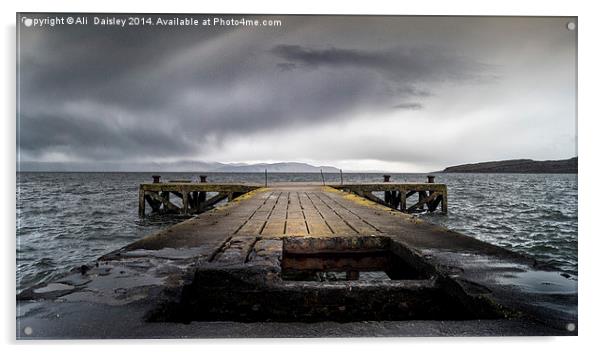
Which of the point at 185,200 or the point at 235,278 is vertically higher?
the point at 235,278

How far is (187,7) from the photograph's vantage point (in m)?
3.53

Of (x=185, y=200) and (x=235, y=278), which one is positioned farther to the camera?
(x=185, y=200)

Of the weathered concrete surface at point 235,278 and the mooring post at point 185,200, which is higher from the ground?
the weathered concrete surface at point 235,278

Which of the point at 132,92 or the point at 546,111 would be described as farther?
the point at 132,92

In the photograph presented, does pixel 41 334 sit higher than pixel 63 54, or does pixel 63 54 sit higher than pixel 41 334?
pixel 63 54

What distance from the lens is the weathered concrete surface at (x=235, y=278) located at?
205cm

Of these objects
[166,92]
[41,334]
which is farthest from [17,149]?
[166,92]

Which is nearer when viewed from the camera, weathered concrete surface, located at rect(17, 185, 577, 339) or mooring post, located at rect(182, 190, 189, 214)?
weathered concrete surface, located at rect(17, 185, 577, 339)

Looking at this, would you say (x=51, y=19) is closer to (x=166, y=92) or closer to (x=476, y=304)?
(x=166, y=92)

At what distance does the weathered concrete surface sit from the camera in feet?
6.72

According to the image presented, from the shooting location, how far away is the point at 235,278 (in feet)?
8.82

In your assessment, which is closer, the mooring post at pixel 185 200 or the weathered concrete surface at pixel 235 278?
the weathered concrete surface at pixel 235 278

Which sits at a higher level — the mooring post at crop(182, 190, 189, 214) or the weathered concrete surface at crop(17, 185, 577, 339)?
the weathered concrete surface at crop(17, 185, 577, 339)

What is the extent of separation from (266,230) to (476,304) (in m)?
2.75
